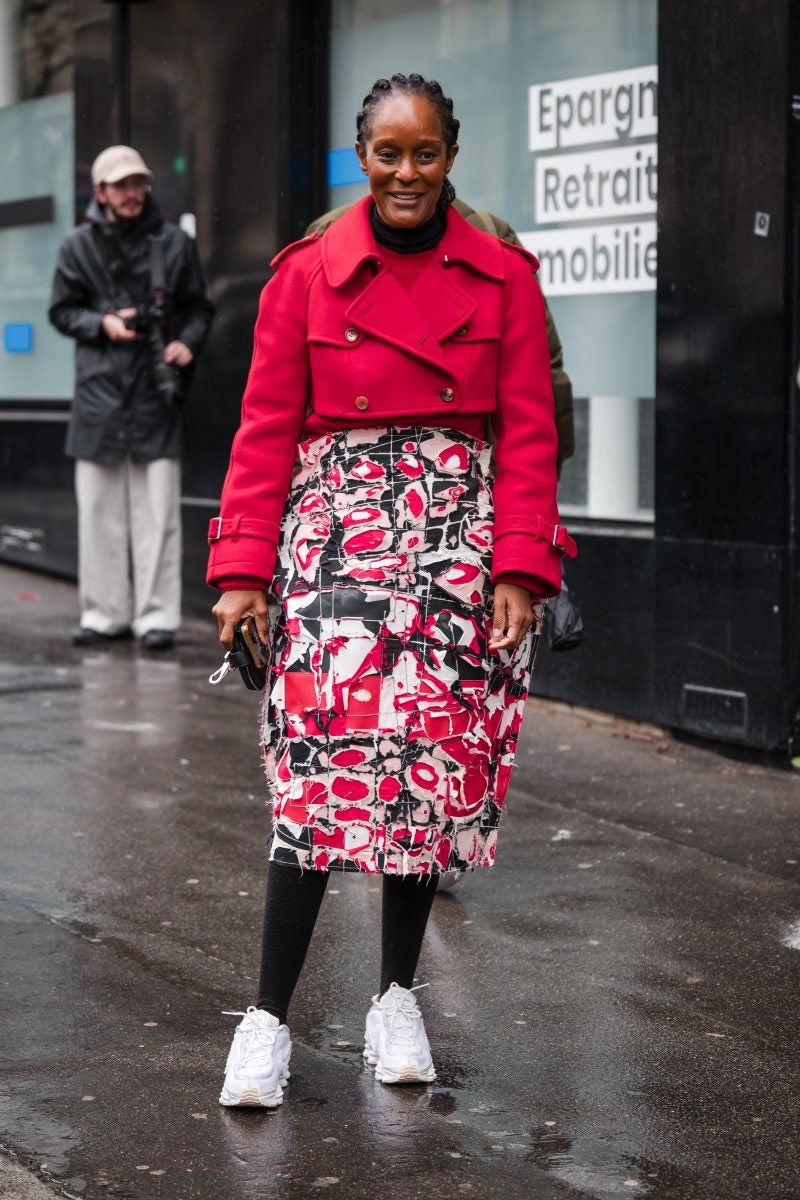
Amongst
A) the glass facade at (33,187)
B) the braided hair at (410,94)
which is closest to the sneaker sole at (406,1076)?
the braided hair at (410,94)

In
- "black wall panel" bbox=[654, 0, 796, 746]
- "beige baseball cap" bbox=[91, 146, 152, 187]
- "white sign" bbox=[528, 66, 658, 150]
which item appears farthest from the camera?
"beige baseball cap" bbox=[91, 146, 152, 187]

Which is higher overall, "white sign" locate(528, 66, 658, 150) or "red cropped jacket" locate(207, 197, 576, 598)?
"white sign" locate(528, 66, 658, 150)

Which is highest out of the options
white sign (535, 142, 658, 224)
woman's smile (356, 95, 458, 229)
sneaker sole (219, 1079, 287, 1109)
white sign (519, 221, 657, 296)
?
white sign (535, 142, 658, 224)

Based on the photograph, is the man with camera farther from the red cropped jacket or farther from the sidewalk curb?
the sidewalk curb

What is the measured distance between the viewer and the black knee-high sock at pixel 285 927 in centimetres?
369

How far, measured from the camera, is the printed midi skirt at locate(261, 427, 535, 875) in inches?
142

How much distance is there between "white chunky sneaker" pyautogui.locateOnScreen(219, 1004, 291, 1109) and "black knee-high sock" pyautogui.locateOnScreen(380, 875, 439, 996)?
→ 0.26 meters

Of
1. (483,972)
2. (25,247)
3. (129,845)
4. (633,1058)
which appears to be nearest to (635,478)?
(129,845)

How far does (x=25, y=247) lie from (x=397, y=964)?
31.3 ft

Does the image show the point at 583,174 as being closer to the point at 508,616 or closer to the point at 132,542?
the point at 132,542

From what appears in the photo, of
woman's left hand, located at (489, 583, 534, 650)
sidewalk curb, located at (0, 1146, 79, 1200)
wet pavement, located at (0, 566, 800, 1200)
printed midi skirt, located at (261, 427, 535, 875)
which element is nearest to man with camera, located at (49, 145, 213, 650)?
wet pavement, located at (0, 566, 800, 1200)

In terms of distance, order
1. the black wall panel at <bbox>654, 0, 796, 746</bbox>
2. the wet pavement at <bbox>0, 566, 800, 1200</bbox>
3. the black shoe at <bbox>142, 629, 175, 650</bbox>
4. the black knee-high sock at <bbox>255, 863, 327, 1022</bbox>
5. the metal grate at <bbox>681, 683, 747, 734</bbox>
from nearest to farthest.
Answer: the wet pavement at <bbox>0, 566, 800, 1200</bbox>, the black knee-high sock at <bbox>255, 863, 327, 1022</bbox>, the black wall panel at <bbox>654, 0, 796, 746</bbox>, the metal grate at <bbox>681, 683, 747, 734</bbox>, the black shoe at <bbox>142, 629, 175, 650</bbox>

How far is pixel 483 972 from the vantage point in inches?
180

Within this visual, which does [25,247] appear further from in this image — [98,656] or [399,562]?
[399,562]
